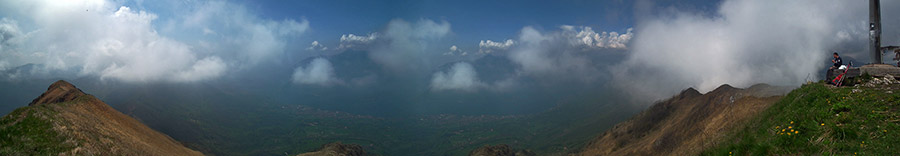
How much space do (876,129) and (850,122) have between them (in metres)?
0.92

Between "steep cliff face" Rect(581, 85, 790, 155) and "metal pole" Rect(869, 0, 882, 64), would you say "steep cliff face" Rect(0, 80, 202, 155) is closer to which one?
"steep cliff face" Rect(581, 85, 790, 155)

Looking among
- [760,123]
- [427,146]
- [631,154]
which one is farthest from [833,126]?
[427,146]

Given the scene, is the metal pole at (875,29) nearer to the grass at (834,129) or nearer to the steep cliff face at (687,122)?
the steep cliff face at (687,122)

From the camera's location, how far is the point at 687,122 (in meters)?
56.9

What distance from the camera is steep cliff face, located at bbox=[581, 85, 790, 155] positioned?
35.3 metres

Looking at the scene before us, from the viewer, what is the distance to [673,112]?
75000 millimetres

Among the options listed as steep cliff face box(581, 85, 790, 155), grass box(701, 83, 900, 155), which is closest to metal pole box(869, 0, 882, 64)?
steep cliff face box(581, 85, 790, 155)

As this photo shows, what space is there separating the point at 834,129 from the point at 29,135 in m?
40.8

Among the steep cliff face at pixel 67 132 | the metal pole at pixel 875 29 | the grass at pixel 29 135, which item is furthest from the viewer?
the metal pole at pixel 875 29

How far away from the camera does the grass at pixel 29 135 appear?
2070 centimetres

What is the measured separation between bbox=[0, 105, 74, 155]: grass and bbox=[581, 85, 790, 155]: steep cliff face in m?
39.1

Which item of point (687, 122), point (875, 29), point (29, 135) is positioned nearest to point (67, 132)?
point (29, 135)

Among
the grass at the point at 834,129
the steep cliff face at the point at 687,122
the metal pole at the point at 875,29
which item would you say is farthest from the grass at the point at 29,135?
the metal pole at the point at 875,29

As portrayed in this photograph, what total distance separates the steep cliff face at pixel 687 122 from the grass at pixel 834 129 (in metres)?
9.33
